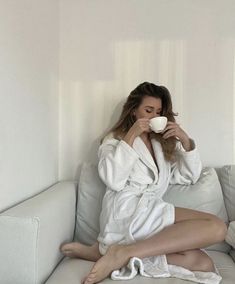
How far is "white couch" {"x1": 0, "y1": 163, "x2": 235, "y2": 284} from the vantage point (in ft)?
3.99

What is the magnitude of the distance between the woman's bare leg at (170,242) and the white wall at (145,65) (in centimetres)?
63

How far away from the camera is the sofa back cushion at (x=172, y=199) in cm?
173

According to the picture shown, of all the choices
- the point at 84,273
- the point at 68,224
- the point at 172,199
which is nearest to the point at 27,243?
the point at 84,273

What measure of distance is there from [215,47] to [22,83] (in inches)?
43.8

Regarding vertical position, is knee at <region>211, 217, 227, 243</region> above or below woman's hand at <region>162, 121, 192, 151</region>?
below

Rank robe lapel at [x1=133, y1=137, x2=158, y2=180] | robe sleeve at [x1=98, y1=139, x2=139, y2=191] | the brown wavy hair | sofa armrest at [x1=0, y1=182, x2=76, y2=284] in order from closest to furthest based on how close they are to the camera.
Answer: sofa armrest at [x1=0, y1=182, x2=76, y2=284] → robe sleeve at [x1=98, y1=139, x2=139, y2=191] → robe lapel at [x1=133, y1=137, x2=158, y2=180] → the brown wavy hair

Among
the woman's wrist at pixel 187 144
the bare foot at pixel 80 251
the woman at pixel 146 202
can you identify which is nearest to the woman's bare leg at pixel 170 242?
the woman at pixel 146 202

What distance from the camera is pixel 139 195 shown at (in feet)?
5.32

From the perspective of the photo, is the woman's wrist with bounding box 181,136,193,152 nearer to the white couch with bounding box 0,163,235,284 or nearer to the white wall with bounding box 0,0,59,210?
the white couch with bounding box 0,163,235,284

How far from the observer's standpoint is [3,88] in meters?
1.34

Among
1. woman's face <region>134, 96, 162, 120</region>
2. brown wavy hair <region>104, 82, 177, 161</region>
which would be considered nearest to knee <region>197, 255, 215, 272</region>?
brown wavy hair <region>104, 82, 177, 161</region>

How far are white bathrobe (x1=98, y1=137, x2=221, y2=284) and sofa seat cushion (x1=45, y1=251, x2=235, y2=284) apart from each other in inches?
1.3

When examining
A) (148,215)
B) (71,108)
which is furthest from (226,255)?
(71,108)

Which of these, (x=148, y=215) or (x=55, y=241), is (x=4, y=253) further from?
(x=148, y=215)
